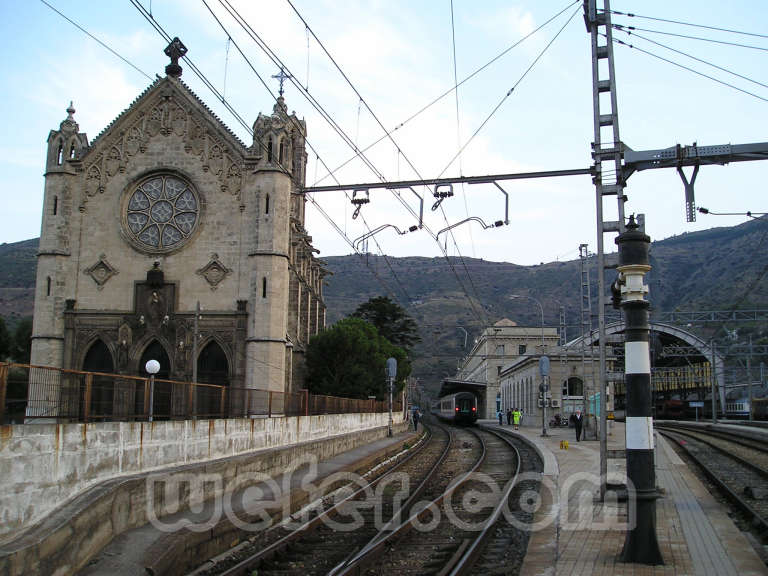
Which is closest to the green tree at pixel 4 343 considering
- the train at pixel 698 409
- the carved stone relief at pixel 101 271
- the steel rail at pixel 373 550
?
the carved stone relief at pixel 101 271

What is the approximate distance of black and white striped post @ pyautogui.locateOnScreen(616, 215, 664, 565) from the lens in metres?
9.30

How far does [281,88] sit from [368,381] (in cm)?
2231

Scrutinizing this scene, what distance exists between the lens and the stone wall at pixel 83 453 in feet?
30.3

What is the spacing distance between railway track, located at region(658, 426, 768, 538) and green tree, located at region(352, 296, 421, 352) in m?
44.1

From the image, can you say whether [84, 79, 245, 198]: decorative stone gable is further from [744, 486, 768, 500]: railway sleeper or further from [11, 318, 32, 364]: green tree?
[744, 486, 768, 500]: railway sleeper

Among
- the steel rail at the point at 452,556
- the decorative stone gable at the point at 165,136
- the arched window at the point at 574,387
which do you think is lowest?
the steel rail at the point at 452,556

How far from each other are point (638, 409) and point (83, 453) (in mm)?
7746

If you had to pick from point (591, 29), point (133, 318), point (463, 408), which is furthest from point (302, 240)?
point (591, 29)

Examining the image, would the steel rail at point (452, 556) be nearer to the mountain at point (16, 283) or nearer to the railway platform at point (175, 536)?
the railway platform at point (175, 536)

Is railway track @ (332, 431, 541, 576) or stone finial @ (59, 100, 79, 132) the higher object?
stone finial @ (59, 100, 79, 132)

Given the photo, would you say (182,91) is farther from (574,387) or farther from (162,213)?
(574,387)

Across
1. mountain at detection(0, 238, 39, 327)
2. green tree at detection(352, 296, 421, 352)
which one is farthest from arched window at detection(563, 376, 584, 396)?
mountain at detection(0, 238, 39, 327)

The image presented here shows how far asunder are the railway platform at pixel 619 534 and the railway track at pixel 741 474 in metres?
0.47

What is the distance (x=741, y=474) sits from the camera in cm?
2236
